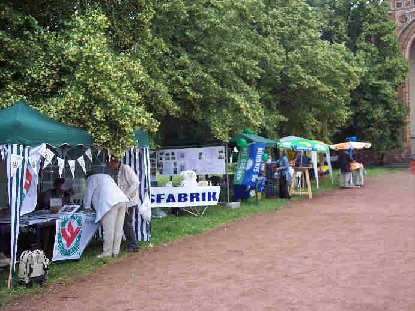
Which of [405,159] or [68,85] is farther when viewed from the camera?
[405,159]

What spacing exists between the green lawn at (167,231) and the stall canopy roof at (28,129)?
208 cm

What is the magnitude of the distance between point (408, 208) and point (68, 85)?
1081cm

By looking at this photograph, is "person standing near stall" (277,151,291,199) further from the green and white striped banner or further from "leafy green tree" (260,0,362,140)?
the green and white striped banner

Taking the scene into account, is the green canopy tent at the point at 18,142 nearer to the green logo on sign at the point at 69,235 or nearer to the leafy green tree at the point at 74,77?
the green logo on sign at the point at 69,235

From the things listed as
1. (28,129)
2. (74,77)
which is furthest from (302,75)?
(28,129)

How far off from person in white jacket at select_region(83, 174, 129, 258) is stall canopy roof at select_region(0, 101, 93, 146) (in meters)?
0.95

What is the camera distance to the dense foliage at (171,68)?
28.1 feet

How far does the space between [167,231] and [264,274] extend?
4.50 meters

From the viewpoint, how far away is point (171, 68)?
14.1m

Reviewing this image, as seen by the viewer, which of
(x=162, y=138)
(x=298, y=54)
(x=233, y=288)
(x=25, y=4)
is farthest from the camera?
(x=298, y=54)

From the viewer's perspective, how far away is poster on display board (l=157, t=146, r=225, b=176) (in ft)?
47.2

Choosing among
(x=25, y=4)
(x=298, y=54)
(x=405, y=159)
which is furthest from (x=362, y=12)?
(x=25, y=4)

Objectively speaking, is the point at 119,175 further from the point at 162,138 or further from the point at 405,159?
the point at 405,159

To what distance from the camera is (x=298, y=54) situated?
810 inches
